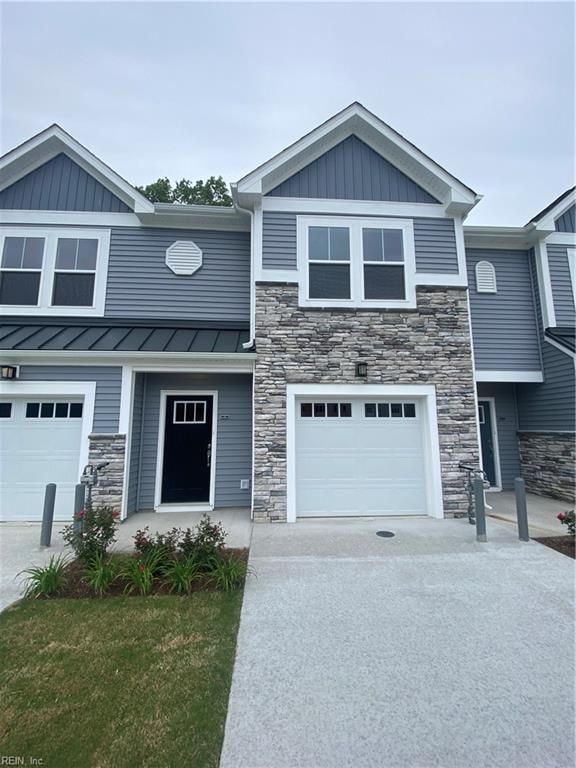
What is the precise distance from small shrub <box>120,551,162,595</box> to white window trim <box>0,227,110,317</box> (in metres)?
5.55

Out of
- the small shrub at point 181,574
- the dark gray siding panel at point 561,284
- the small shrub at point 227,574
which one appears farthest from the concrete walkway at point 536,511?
the small shrub at point 181,574

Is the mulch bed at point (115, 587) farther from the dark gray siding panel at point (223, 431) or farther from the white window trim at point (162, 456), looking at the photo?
the dark gray siding panel at point (223, 431)

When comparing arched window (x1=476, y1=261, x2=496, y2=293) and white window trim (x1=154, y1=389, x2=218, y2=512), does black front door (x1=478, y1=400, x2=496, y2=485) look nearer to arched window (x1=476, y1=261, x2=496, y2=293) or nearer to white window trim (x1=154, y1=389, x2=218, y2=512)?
arched window (x1=476, y1=261, x2=496, y2=293)

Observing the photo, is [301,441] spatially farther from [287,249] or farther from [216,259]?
[216,259]

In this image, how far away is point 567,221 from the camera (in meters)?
8.62

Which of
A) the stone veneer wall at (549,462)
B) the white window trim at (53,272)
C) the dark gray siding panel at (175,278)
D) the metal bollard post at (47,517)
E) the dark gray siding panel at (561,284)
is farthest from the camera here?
the dark gray siding panel at (561,284)

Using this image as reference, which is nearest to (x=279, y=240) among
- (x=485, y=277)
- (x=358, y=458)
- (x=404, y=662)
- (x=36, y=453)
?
(x=358, y=458)

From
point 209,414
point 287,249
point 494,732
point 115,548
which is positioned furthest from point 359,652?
point 287,249

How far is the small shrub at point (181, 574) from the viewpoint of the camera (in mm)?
3791

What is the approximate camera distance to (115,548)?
5.02 metres

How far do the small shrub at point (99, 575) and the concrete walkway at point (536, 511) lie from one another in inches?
248

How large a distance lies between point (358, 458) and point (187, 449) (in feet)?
12.0

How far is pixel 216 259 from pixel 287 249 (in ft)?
6.31

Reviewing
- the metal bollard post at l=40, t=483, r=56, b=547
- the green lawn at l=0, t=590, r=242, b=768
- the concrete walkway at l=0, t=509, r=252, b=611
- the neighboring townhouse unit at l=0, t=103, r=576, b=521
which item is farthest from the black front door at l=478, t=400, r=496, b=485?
the metal bollard post at l=40, t=483, r=56, b=547
